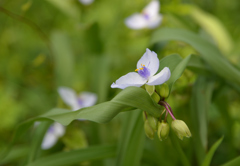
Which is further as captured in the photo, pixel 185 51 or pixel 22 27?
pixel 22 27

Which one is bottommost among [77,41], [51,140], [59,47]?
[51,140]

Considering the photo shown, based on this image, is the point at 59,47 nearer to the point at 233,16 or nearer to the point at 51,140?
the point at 51,140

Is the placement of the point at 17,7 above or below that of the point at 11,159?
above

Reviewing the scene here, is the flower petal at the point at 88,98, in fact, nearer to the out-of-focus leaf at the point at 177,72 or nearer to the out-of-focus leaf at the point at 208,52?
the out-of-focus leaf at the point at 208,52

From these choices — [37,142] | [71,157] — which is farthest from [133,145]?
[37,142]

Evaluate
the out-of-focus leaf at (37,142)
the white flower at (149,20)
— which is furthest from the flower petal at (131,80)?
the white flower at (149,20)

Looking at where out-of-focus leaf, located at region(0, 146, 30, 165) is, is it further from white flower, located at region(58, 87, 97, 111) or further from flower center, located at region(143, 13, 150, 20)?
flower center, located at region(143, 13, 150, 20)

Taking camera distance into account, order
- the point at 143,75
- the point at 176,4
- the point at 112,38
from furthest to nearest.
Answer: the point at 112,38 < the point at 176,4 < the point at 143,75

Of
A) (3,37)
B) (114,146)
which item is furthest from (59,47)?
(3,37)

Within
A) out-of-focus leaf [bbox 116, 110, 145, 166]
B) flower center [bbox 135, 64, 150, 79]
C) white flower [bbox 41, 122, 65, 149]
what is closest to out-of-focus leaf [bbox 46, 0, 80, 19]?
white flower [bbox 41, 122, 65, 149]
